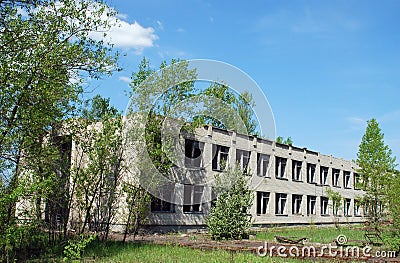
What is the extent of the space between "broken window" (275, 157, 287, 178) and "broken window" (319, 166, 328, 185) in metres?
7.14

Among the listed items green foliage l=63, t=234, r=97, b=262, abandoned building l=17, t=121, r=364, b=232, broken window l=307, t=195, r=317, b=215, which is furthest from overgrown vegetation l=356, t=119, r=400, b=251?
green foliage l=63, t=234, r=97, b=262

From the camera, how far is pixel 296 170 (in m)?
39.5

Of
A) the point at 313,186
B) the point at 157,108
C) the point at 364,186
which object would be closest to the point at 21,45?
the point at 157,108

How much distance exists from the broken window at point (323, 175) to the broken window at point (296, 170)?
4330 millimetres

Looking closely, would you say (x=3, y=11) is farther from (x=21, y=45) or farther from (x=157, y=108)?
(x=157, y=108)

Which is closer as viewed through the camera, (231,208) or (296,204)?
(231,208)

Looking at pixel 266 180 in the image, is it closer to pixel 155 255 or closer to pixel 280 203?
pixel 280 203

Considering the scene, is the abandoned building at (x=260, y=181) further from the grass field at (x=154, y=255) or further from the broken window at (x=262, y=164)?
the grass field at (x=154, y=255)

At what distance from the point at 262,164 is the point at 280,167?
2.96 meters

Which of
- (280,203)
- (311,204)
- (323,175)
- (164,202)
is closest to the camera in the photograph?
(164,202)

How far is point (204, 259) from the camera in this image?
525 inches

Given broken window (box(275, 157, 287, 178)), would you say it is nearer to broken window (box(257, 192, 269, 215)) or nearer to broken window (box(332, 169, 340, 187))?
broken window (box(257, 192, 269, 215))

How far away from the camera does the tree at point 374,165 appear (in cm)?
3159

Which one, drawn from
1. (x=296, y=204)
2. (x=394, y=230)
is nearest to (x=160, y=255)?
(x=394, y=230)
